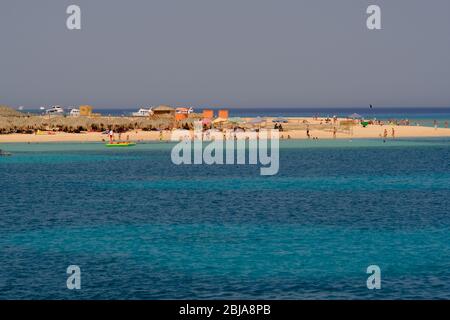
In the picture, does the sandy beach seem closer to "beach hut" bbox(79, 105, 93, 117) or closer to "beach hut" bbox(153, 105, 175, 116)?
"beach hut" bbox(153, 105, 175, 116)

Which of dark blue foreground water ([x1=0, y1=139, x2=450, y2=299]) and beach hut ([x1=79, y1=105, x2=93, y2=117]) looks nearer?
dark blue foreground water ([x1=0, y1=139, x2=450, y2=299])

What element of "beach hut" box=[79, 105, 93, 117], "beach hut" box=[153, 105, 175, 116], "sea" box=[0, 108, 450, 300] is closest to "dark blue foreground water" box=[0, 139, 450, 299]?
"sea" box=[0, 108, 450, 300]

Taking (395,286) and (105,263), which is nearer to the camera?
(395,286)

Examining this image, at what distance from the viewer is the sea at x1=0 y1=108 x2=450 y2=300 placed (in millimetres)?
21234

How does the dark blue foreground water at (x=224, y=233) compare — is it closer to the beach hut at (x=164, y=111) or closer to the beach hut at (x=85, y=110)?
the beach hut at (x=164, y=111)

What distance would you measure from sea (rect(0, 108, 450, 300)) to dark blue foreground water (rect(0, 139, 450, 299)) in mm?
64

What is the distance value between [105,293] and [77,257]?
192 inches

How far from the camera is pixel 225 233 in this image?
30062mm

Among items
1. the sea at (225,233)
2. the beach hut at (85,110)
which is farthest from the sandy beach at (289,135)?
the sea at (225,233)

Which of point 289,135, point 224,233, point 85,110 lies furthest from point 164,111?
point 224,233
